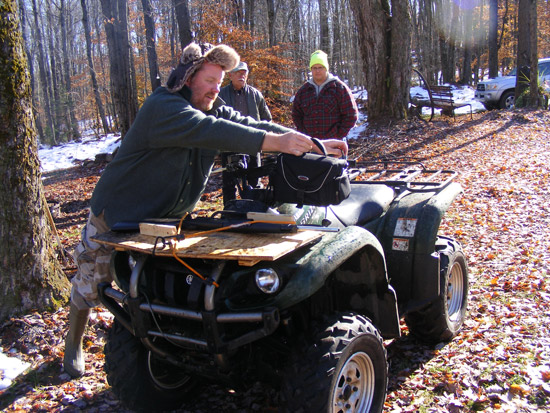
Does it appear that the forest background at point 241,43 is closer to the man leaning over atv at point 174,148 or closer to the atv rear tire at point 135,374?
the man leaning over atv at point 174,148

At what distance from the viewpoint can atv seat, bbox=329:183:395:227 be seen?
11.4 ft

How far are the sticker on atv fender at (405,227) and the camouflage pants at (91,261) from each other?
2167 mm

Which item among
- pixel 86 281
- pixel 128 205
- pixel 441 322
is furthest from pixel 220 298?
pixel 441 322

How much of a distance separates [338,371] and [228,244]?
2.86 ft

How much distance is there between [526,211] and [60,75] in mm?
42567

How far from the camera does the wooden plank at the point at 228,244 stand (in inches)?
Answer: 89.6

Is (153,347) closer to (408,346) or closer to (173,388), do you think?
(173,388)

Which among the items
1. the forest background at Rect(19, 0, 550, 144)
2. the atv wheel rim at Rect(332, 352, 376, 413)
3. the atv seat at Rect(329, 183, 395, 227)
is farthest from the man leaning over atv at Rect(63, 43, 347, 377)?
the forest background at Rect(19, 0, 550, 144)

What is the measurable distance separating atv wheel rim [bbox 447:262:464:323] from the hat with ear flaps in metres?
2.59

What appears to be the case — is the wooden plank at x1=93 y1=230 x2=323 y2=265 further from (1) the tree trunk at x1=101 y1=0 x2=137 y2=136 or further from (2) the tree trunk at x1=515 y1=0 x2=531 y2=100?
(2) the tree trunk at x1=515 y1=0 x2=531 y2=100

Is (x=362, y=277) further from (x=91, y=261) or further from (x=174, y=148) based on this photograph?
(x=91, y=261)

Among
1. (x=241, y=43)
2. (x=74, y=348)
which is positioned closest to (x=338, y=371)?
(x=74, y=348)

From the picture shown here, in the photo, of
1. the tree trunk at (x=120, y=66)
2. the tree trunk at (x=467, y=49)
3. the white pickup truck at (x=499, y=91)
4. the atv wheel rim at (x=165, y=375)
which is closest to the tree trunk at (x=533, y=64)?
the white pickup truck at (x=499, y=91)

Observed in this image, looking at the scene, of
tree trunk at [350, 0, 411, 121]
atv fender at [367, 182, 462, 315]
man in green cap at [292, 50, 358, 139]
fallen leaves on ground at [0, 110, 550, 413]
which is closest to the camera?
fallen leaves on ground at [0, 110, 550, 413]
